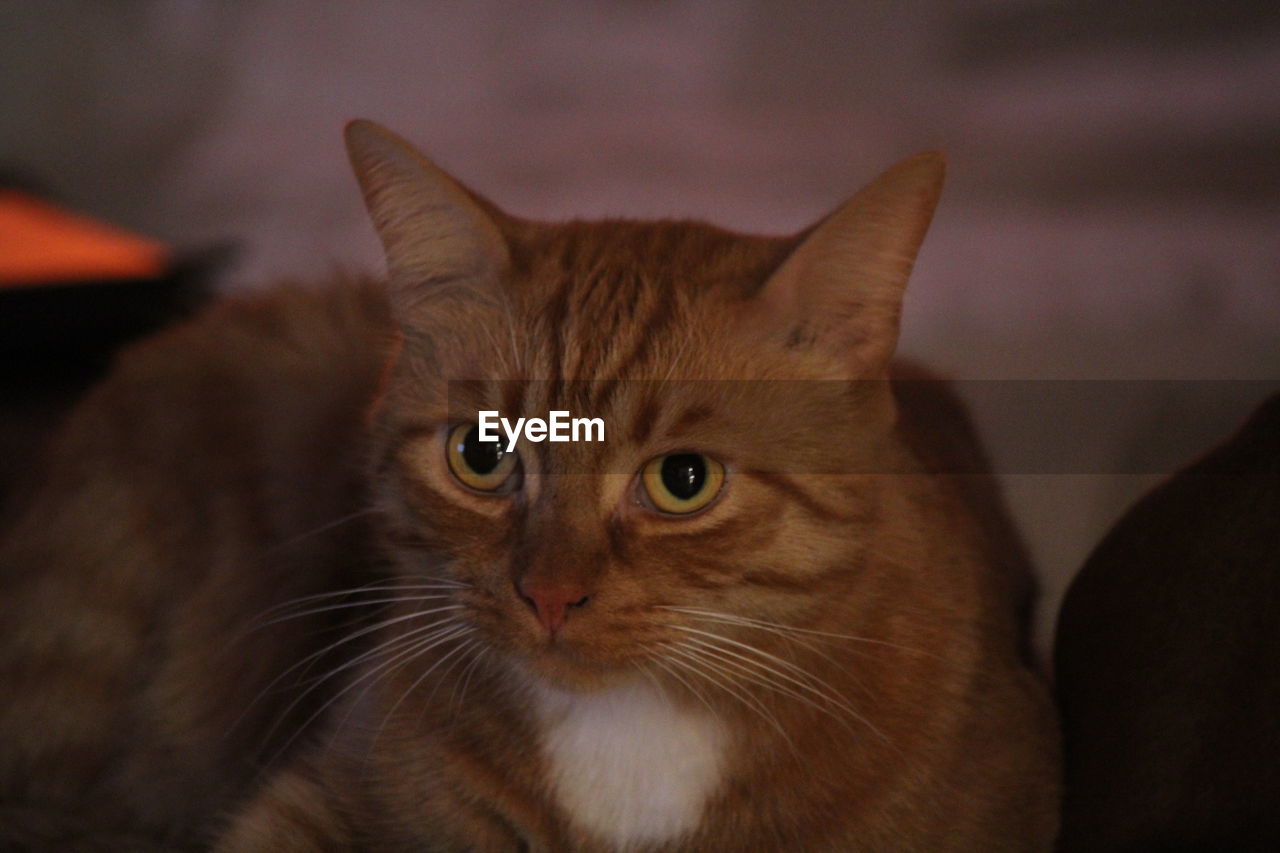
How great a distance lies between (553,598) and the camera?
1.00 metres

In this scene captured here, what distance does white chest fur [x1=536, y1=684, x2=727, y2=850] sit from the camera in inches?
44.2

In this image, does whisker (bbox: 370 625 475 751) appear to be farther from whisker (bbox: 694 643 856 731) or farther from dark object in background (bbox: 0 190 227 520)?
dark object in background (bbox: 0 190 227 520)

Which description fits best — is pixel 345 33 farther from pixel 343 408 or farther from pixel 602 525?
pixel 602 525

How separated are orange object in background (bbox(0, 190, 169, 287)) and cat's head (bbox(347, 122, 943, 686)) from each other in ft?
4.53

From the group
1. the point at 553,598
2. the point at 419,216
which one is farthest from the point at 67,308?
the point at 553,598

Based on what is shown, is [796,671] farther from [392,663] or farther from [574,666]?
[392,663]

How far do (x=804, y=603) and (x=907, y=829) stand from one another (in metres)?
0.26

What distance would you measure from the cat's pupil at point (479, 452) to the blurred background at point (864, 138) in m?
0.63

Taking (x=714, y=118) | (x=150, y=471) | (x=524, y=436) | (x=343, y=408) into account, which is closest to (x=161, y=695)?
(x=150, y=471)

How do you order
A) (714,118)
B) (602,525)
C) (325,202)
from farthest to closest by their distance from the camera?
(325,202) → (714,118) → (602,525)

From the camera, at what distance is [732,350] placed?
1.14 m

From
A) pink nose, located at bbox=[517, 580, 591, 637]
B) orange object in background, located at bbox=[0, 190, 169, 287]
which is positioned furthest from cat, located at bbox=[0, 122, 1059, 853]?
orange object in background, located at bbox=[0, 190, 169, 287]

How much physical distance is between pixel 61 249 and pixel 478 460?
1740 mm

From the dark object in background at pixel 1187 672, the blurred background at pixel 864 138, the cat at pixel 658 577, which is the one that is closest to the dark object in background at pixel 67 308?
the blurred background at pixel 864 138
